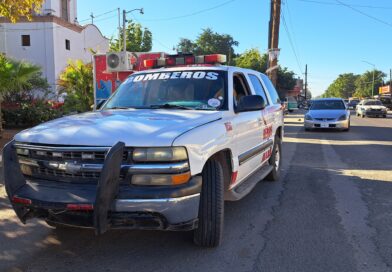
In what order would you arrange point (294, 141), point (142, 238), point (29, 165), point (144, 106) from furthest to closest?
point (294, 141) → point (144, 106) → point (142, 238) → point (29, 165)

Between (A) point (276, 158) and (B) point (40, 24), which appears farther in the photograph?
(B) point (40, 24)

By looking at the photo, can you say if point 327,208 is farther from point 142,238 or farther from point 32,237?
point 32,237

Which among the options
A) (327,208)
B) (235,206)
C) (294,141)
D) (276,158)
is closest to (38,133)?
(235,206)

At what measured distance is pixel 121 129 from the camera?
379 cm

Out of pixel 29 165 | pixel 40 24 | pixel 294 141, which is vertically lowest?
pixel 294 141

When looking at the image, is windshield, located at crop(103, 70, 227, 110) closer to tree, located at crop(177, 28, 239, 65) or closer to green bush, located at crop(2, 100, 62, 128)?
green bush, located at crop(2, 100, 62, 128)

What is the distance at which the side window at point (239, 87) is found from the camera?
5496 mm

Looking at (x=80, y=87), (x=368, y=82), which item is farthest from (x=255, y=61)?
(x=368, y=82)

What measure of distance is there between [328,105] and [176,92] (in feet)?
49.3

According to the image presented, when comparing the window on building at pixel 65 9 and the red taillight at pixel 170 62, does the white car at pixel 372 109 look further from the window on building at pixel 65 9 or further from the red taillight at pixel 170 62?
the red taillight at pixel 170 62

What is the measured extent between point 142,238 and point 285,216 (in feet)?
6.20

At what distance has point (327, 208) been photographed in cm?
577

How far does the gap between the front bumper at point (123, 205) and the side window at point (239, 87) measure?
2019mm

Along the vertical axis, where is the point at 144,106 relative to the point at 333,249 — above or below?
above
